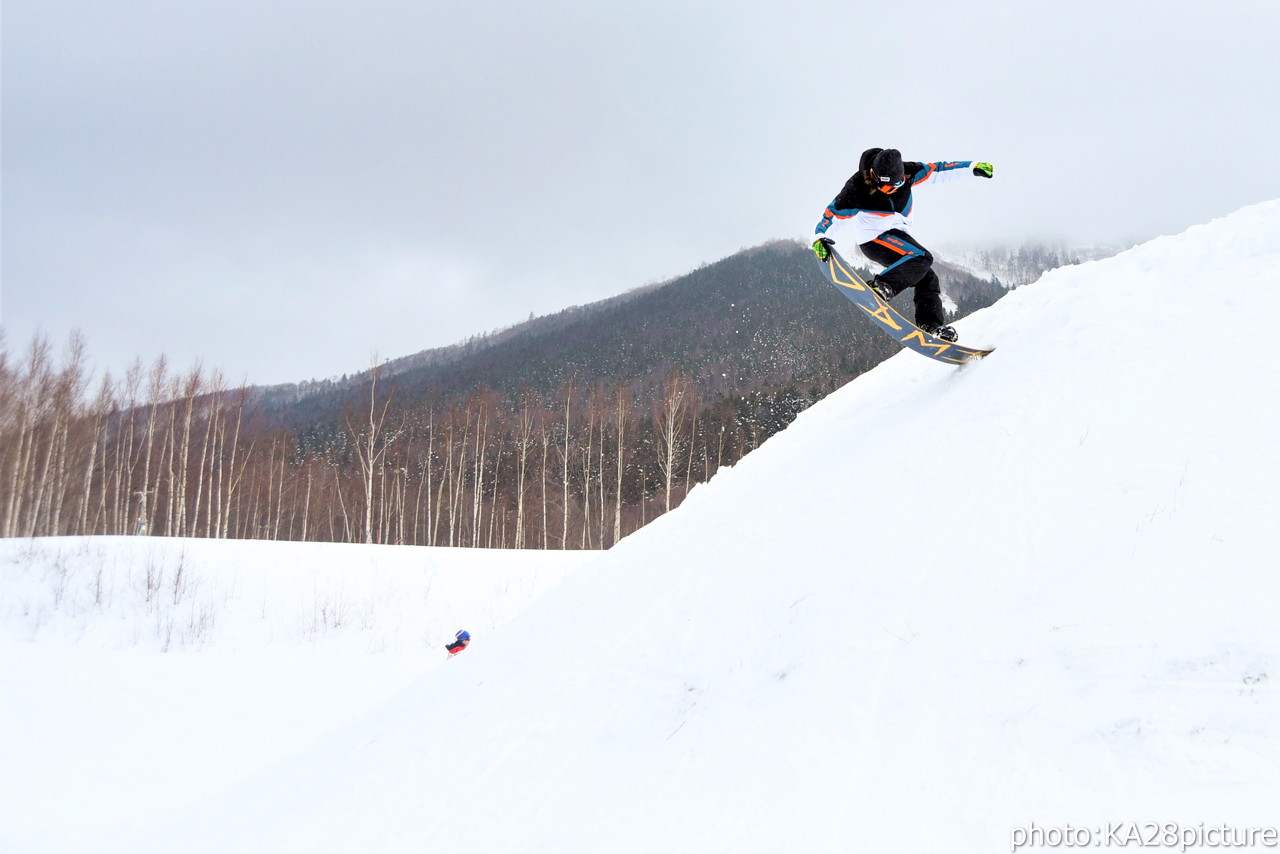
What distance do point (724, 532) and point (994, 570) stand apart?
211cm

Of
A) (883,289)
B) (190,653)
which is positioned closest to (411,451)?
(190,653)

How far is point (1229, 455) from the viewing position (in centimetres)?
286

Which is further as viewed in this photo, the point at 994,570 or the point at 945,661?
the point at 994,570

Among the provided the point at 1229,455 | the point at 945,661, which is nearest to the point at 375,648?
the point at 945,661

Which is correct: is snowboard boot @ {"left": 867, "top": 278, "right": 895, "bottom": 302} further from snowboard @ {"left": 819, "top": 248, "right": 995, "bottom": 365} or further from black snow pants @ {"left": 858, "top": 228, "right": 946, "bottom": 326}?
snowboard @ {"left": 819, "top": 248, "right": 995, "bottom": 365}

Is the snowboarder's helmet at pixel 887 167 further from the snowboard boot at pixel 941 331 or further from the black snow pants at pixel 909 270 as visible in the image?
the snowboard boot at pixel 941 331

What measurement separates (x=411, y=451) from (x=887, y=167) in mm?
53524

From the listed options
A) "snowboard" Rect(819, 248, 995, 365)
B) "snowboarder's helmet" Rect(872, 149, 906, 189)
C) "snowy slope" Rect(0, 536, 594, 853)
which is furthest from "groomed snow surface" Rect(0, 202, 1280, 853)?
"snowboarder's helmet" Rect(872, 149, 906, 189)

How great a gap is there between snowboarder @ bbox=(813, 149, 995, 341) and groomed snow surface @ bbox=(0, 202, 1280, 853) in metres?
0.76

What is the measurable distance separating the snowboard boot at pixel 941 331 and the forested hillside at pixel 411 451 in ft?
63.3

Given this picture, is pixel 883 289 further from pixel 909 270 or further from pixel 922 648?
pixel 922 648

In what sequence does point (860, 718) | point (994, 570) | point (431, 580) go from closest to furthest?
point (860, 718) < point (994, 570) < point (431, 580)

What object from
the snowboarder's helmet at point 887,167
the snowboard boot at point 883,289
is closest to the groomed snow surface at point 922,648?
the snowboard boot at point 883,289

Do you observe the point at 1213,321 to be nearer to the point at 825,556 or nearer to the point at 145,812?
the point at 825,556
